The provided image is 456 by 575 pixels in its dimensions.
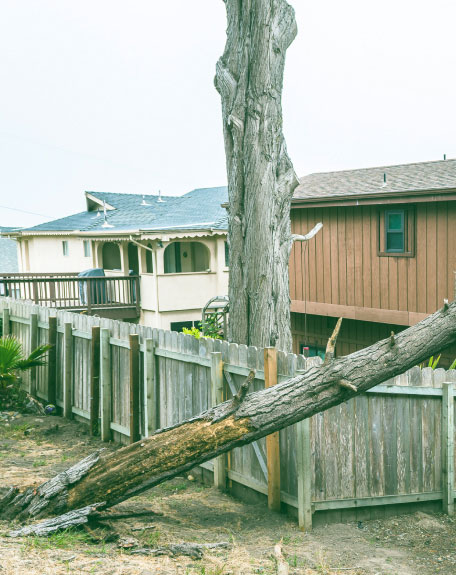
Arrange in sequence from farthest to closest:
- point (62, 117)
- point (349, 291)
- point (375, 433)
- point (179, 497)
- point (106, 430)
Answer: point (62, 117) → point (349, 291) → point (106, 430) → point (179, 497) → point (375, 433)

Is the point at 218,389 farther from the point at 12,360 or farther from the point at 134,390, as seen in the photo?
the point at 12,360

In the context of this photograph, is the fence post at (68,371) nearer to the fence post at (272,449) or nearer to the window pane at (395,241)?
the fence post at (272,449)

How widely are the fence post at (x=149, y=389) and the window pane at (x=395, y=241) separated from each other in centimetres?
803

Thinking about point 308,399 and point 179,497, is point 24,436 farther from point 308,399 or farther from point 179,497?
point 308,399

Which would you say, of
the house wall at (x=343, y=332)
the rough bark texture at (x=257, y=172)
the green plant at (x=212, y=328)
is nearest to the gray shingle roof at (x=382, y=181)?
the house wall at (x=343, y=332)

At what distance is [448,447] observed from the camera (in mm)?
7055

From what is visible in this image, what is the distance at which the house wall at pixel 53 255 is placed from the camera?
31734 mm

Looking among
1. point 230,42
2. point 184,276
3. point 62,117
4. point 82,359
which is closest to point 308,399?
point 82,359

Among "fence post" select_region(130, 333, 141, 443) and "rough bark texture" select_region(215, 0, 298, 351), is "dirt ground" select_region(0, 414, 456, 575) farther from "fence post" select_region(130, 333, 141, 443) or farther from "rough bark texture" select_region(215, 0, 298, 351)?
"rough bark texture" select_region(215, 0, 298, 351)

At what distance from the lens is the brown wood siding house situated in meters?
14.3

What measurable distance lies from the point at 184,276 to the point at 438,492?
18.7 m

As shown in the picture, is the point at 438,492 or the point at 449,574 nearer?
the point at 449,574

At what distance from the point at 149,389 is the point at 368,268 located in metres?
8.38

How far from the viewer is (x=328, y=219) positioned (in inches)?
670
